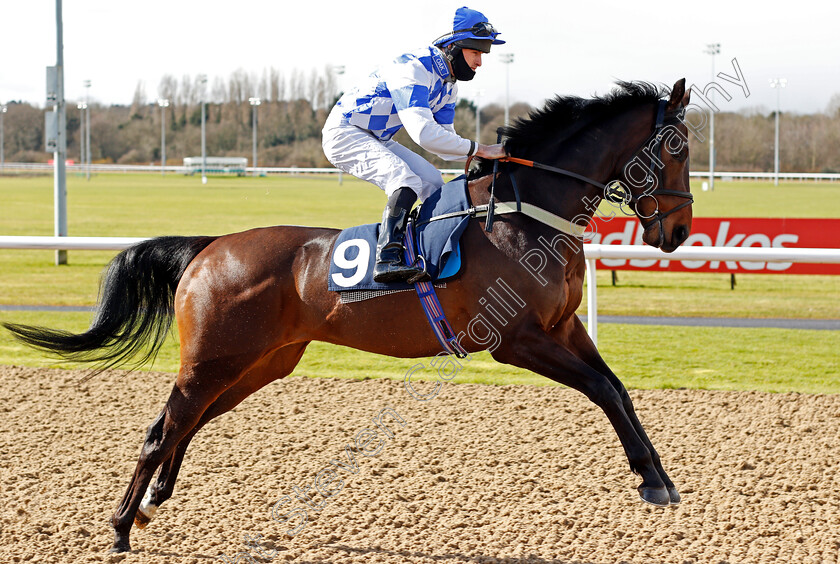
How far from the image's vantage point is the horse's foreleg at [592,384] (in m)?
3.13

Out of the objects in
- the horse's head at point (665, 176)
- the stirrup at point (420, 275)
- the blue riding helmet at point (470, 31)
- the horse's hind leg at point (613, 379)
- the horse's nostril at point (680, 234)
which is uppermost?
the blue riding helmet at point (470, 31)

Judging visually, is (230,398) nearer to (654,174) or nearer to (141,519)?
(141,519)

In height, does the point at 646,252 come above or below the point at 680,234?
below

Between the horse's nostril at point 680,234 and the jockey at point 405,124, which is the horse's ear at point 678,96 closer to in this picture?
the horse's nostril at point 680,234

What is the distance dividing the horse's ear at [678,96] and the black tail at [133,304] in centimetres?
207

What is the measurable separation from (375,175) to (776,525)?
2.17m

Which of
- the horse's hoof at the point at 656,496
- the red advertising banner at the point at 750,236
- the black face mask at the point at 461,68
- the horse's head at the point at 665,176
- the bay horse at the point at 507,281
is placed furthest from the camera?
the red advertising banner at the point at 750,236

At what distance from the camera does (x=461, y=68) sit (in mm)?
3488

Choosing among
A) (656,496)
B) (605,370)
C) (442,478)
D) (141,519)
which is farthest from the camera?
(442,478)

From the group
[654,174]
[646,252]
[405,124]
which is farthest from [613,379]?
[646,252]

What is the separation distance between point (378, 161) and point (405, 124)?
26cm

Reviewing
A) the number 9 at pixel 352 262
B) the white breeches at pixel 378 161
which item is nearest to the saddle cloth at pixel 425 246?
the number 9 at pixel 352 262

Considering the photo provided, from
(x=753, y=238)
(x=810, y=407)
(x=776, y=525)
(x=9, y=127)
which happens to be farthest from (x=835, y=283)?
(x=9, y=127)

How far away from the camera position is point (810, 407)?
5.25 metres
